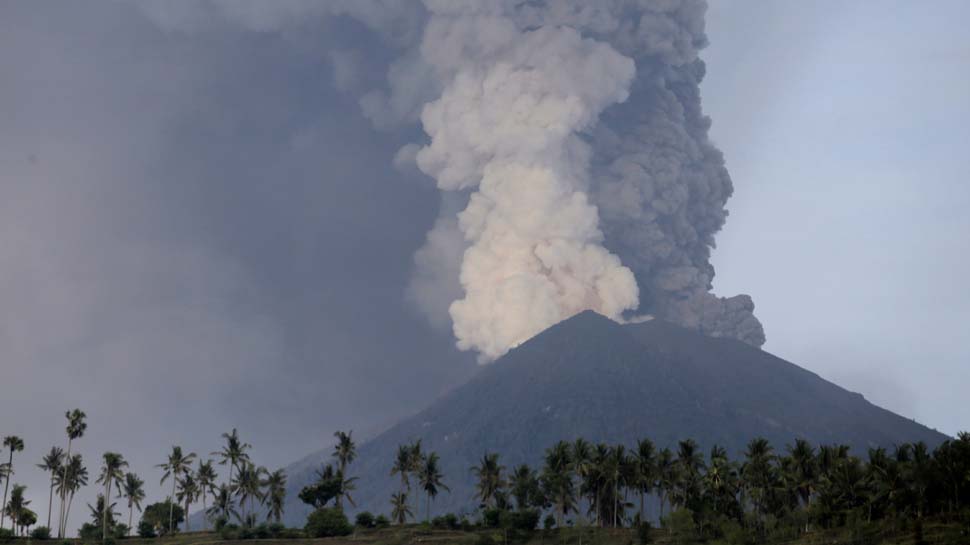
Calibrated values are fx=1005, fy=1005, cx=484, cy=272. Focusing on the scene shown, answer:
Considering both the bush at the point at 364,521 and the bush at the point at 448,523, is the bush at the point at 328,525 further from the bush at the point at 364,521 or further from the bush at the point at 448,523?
the bush at the point at 448,523

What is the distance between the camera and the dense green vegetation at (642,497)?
10925 centimetres

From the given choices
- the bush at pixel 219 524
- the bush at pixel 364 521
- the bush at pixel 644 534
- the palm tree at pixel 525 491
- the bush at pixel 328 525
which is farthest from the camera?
the palm tree at pixel 525 491

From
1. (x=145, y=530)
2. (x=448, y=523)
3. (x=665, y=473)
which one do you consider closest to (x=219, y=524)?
(x=145, y=530)

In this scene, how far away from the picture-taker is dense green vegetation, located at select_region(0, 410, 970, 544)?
358 ft

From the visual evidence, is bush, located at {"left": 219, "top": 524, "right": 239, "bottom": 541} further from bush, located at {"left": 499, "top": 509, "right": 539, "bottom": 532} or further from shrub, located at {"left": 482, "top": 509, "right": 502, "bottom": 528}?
bush, located at {"left": 499, "top": 509, "right": 539, "bottom": 532}

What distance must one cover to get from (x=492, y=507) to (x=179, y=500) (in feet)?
167

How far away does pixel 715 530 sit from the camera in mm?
121250

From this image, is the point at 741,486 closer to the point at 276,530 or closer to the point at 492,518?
the point at 492,518

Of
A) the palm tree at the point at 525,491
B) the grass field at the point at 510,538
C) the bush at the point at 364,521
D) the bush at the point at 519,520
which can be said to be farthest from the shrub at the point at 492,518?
the bush at the point at 364,521

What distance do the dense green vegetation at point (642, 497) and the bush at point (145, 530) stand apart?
6.9 inches

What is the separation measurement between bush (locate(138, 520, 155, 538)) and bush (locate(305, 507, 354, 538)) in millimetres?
25151

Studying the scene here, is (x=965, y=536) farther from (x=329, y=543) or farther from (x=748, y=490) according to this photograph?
(x=329, y=543)

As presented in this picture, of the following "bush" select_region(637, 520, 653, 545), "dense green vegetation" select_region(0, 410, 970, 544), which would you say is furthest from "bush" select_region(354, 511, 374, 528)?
"bush" select_region(637, 520, 653, 545)

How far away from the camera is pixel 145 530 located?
148125 mm
